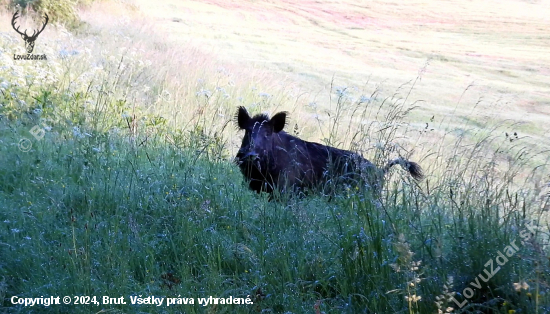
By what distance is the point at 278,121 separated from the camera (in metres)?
7.75

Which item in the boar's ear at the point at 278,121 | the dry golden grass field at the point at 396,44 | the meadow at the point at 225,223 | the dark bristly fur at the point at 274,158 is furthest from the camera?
the dry golden grass field at the point at 396,44

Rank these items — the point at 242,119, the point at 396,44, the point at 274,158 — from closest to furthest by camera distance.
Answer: the point at 274,158 < the point at 242,119 < the point at 396,44

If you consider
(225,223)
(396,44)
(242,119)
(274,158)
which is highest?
(396,44)

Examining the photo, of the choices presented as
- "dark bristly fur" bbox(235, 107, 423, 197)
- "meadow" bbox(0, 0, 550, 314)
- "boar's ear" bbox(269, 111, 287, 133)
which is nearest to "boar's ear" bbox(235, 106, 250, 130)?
"dark bristly fur" bbox(235, 107, 423, 197)

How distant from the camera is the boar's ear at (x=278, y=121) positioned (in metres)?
7.69

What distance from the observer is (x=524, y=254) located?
13.2 feet

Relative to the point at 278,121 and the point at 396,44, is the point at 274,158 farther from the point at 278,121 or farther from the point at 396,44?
the point at 396,44

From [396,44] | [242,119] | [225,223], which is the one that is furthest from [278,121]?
[396,44]

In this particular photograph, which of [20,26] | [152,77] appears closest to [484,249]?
[152,77]

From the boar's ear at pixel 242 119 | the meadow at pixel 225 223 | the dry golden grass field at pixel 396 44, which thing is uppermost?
the dry golden grass field at pixel 396 44

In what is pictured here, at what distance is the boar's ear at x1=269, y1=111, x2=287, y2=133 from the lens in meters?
7.69

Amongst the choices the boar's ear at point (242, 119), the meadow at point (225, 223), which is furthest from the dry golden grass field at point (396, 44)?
the meadow at point (225, 223)

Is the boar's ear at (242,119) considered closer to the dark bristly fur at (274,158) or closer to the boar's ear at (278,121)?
the dark bristly fur at (274,158)

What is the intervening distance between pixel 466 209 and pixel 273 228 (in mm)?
1559
